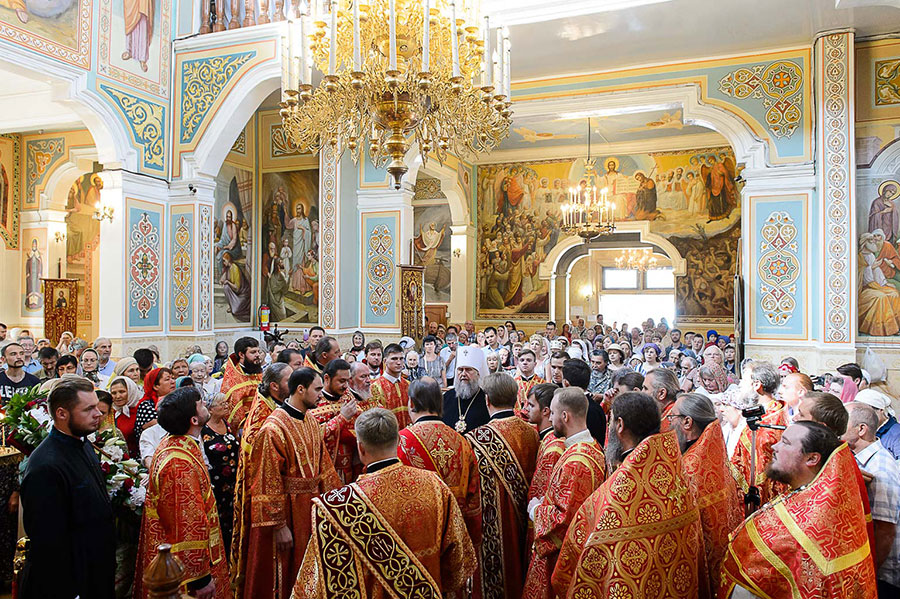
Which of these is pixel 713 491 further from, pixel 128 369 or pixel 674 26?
pixel 674 26

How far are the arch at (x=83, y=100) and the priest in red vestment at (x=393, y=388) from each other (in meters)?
6.72

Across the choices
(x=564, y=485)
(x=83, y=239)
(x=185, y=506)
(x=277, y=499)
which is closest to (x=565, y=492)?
(x=564, y=485)

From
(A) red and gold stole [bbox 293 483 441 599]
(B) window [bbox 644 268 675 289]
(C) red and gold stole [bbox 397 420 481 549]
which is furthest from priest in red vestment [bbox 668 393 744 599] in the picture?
(B) window [bbox 644 268 675 289]

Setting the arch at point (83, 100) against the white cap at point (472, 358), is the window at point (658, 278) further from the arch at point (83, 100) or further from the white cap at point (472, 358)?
the white cap at point (472, 358)

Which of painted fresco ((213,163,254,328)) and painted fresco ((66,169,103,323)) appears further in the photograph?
painted fresco ((66,169,103,323))

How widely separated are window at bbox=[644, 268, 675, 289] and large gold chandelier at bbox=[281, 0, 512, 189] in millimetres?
20156

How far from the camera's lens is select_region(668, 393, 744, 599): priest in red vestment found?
139 inches

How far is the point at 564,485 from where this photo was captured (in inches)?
129

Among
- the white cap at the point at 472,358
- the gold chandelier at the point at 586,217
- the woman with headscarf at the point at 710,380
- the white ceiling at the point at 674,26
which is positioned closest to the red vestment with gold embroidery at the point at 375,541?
the woman with headscarf at the point at 710,380

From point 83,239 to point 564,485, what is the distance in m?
16.3

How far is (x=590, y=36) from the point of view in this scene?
10.1m

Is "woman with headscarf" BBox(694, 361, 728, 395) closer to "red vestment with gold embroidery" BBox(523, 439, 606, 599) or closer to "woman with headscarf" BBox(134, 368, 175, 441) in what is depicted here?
"red vestment with gold embroidery" BBox(523, 439, 606, 599)

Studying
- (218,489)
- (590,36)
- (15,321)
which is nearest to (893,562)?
(218,489)

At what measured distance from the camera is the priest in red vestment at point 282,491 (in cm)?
375
